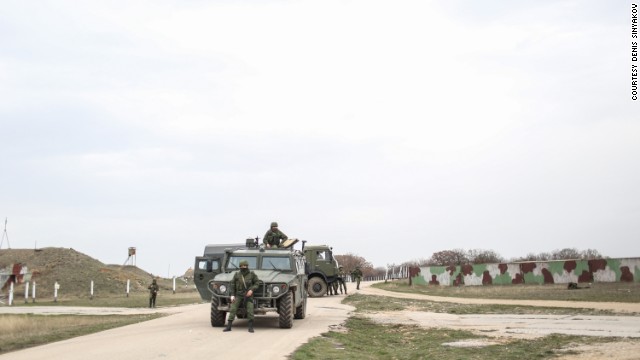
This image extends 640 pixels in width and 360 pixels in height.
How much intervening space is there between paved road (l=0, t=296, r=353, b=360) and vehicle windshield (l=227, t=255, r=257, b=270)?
1.53 meters

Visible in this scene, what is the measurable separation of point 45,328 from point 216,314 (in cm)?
666

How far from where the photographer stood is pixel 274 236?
864 inches

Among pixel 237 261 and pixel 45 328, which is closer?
pixel 237 261

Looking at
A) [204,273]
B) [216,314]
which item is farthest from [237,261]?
[204,273]

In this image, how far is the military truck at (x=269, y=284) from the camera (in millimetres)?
16984

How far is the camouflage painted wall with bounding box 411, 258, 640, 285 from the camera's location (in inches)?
1508

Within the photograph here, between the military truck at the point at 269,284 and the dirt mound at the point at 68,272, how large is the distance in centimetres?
3373

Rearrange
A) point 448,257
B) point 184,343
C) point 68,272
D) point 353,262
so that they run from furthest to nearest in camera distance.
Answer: point 353,262, point 448,257, point 68,272, point 184,343

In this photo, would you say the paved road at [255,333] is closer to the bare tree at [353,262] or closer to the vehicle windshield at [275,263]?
the vehicle windshield at [275,263]

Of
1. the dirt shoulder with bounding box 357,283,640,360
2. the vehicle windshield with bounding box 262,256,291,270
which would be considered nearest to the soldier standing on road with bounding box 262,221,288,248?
the vehicle windshield with bounding box 262,256,291,270

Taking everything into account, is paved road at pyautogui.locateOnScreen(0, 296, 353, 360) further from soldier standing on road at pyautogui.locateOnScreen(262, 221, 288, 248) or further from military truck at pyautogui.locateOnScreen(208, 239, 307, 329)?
soldier standing on road at pyautogui.locateOnScreen(262, 221, 288, 248)

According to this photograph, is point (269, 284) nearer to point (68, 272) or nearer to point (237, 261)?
point (237, 261)

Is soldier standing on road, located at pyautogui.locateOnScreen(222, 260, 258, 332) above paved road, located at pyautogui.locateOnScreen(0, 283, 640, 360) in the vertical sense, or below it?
above

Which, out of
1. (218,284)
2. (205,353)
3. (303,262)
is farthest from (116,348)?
(303,262)
